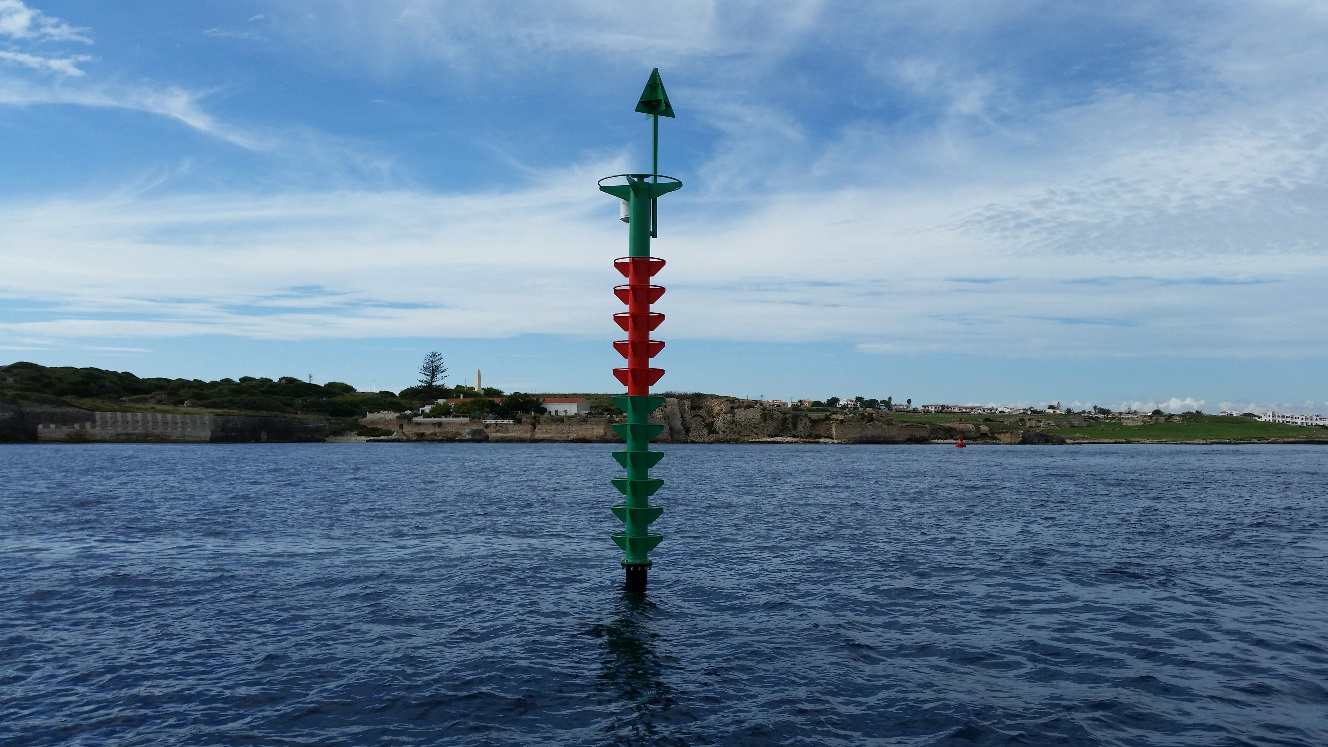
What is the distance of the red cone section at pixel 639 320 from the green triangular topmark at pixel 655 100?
5462 mm

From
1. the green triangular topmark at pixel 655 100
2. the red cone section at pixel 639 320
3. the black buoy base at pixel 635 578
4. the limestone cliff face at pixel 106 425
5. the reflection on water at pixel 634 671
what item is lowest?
the reflection on water at pixel 634 671

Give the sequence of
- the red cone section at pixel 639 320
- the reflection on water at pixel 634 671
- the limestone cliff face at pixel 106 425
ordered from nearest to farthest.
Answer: the reflection on water at pixel 634 671 < the red cone section at pixel 639 320 < the limestone cliff face at pixel 106 425

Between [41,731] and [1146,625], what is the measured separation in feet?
92.9

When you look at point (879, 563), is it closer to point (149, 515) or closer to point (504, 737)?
point (504, 737)

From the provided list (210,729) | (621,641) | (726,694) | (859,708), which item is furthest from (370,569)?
(859,708)

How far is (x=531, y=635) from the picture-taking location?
24703 millimetres

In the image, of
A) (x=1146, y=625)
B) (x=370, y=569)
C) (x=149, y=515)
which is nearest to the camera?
(x=1146, y=625)

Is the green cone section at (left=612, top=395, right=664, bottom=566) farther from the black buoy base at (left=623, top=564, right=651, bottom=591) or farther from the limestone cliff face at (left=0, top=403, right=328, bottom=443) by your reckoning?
the limestone cliff face at (left=0, top=403, right=328, bottom=443)

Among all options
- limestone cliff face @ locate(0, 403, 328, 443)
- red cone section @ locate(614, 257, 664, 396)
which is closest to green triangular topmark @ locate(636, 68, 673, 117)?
red cone section @ locate(614, 257, 664, 396)

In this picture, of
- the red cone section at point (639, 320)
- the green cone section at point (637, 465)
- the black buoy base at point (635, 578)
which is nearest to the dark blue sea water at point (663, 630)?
the black buoy base at point (635, 578)

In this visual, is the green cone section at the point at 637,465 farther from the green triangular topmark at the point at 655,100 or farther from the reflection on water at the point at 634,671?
the green triangular topmark at the point at 655,100

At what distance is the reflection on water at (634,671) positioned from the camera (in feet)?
58.5

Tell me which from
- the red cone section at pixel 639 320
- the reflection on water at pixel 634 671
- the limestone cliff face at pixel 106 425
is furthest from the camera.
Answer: the limestone cliff face at pixel 106 425

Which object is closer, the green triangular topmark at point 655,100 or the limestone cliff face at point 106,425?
the green triangular topmark at point 655,100
